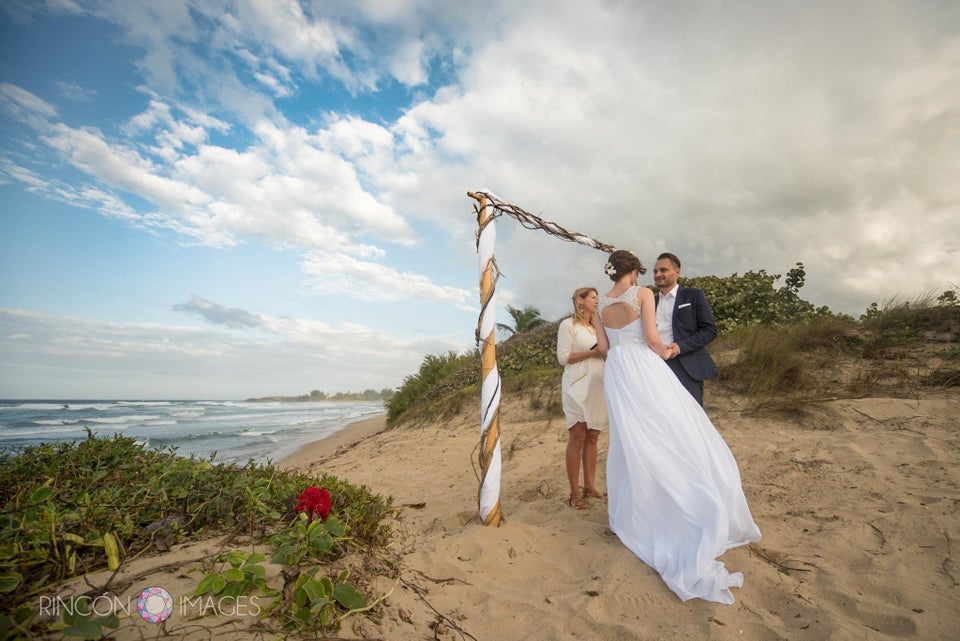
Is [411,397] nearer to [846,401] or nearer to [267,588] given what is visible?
[846,401]

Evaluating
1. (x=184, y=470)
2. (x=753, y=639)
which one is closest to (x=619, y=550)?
(x=753, y=639)

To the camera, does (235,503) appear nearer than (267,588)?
No

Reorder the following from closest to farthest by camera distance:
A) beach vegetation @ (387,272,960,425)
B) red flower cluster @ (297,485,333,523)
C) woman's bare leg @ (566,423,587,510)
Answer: red flower cluster @ (297,485,333,523)
woman's bare leg @ (566,423,587,510)
beach vegetation @ (387,272,960,425)

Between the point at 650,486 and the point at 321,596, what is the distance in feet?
7.96

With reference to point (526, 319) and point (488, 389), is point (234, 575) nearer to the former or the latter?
point (488, 389)

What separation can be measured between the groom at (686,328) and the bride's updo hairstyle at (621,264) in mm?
329

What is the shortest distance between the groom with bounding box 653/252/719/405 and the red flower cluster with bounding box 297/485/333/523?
120 inches

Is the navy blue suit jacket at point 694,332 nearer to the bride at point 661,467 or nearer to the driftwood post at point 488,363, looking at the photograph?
the bride at point 661,467

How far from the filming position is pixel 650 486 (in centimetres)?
343

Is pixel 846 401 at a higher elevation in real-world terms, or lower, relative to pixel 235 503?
higher

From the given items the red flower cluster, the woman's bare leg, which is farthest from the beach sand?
the red flower cluster

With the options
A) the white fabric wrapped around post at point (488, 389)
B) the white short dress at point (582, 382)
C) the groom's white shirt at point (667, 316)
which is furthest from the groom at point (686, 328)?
the white fabric wrapped around post at point (488, 389)

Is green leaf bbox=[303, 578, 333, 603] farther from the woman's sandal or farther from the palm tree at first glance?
the palm tree

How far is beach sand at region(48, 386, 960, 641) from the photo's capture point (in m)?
2.47
